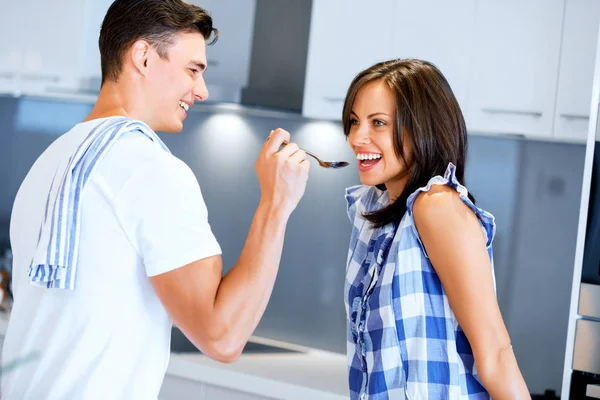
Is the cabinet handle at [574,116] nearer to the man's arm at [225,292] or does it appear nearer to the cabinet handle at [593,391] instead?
the cabinet handle at [593,391]

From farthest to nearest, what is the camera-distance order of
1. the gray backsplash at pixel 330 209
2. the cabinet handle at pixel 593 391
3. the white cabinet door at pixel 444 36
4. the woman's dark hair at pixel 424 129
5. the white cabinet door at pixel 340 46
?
the gray backsplash at pixel 330 209, the white cabinet door at pixel 340 46, the white cabinet door at pixel 444 36, the cabinet handle at pixel 593 391, the woman's dark hair at pixel 424 129

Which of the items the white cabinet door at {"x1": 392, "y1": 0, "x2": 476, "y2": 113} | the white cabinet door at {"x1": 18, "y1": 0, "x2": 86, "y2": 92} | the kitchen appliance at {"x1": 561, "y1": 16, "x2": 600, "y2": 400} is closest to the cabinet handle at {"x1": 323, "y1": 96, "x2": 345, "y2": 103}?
the white cabinet door at {"x1": 392, "y1": 0, "x2": 476, "y2": 113}

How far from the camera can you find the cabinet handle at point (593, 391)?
1.97 metres

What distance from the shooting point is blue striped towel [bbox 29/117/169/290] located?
977mm

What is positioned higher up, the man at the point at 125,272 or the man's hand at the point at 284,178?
the man's hand at the point at 284,178

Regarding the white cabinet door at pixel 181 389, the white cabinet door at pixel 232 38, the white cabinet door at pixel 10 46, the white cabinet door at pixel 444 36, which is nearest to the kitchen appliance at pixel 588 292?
the white cabinet door at pixel 444 36

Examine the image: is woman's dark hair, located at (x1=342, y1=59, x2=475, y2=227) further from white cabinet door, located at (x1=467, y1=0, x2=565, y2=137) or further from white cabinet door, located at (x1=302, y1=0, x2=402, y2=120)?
white cabinet door, located at (x1=302, y1=0, x2=402, y2=120)

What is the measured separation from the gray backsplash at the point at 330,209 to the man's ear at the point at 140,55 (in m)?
1.76

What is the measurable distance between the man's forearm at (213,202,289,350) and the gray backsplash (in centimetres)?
180

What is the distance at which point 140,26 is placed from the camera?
3.85 ft

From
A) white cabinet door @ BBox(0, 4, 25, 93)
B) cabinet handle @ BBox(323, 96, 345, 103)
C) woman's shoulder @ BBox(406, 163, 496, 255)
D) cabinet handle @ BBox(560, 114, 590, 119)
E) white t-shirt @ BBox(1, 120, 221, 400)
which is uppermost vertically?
→ white cabinet door @ BBox(0, 4, 25, 93)

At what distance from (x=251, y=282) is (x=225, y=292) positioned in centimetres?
4

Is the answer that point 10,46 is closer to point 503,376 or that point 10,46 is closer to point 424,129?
point 424,129

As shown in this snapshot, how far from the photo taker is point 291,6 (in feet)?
9.69
